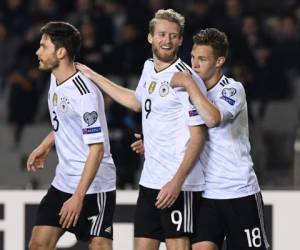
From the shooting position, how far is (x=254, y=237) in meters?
7.29

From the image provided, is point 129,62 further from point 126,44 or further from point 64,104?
point 64,104

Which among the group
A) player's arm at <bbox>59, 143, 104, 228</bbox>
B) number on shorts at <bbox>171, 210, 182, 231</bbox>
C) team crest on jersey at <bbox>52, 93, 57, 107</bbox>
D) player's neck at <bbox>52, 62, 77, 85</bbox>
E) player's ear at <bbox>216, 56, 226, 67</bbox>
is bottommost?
A: number on shorts at <bbox>171, 210, 182, 231</bbox>

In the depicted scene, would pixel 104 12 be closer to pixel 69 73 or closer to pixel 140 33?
pixel 140 33

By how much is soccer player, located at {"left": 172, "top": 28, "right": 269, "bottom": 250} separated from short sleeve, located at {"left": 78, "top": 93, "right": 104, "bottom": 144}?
2.13 feet

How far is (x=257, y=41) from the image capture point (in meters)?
13.2

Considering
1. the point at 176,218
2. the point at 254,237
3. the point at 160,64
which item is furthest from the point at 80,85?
the point at 254,237

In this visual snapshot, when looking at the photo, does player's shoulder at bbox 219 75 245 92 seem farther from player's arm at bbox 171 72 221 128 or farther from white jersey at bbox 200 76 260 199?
player's arm at bbox 171 72 221 128

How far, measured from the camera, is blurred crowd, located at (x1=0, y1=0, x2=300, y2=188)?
12570 mm

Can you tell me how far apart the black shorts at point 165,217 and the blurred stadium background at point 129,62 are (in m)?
3.73

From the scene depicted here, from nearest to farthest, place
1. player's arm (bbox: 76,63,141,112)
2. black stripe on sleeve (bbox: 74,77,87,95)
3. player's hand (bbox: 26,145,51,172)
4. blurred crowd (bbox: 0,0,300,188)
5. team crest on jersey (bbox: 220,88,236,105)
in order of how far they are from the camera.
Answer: team crest on jersey (bbox: 220,88,236,105)
black stripe on sleeve (bbox: 74,77,87,95)
player's arm (bbox: 76,63,141,112)
player's hand (bbox: 26,145,51,172)
blurred crowd (bbox: 0,0,300,188)

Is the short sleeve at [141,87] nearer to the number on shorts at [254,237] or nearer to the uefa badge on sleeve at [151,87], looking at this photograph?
the uefa badge on sleeve at [151,87]

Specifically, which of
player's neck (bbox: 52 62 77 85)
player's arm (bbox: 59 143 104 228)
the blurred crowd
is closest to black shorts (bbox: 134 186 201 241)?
player's arm (bbox: 59 143 104 228)

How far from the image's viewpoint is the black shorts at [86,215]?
24.3 ft

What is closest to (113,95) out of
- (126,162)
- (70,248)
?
(70,248)
